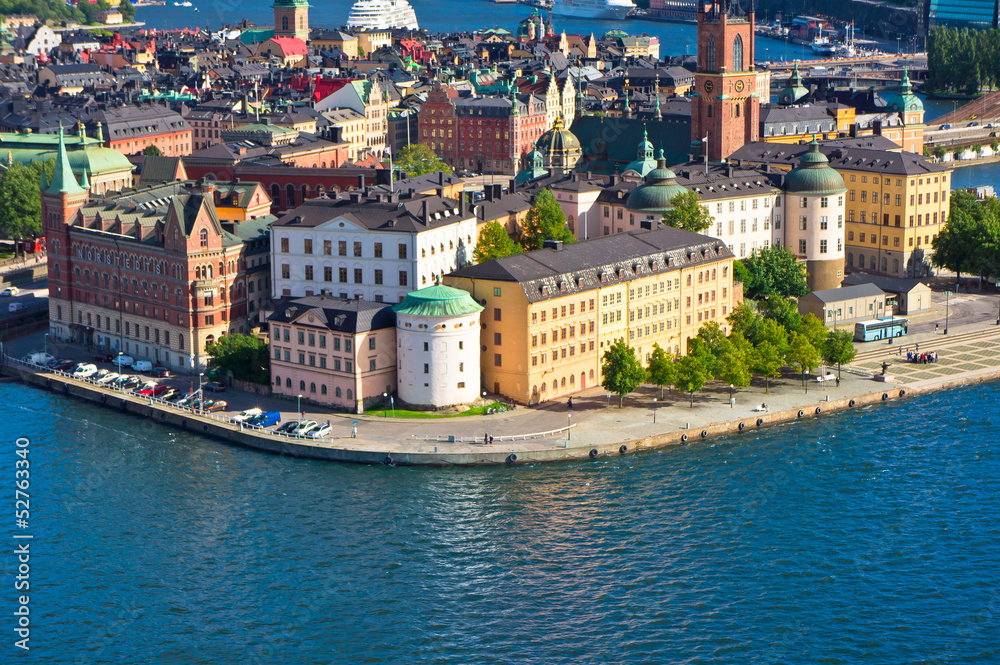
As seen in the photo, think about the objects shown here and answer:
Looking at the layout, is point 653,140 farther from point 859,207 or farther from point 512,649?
point 512,649

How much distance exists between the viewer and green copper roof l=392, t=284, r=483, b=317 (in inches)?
4055

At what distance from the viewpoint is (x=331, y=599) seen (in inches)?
3093

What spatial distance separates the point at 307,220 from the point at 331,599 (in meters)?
46.7

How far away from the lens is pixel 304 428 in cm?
10100

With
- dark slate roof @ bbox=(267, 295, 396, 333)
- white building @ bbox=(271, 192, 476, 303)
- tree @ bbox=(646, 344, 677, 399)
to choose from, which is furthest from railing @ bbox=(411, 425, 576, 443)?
white building @ bbox=(271, 192, 476, 303)

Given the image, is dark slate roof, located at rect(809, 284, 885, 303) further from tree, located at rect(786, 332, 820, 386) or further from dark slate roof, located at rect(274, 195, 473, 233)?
dark slate roof, located at rect(274, 195, 473, 233)

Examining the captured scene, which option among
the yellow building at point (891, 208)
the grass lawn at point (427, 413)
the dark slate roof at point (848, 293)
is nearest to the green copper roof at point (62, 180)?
the grass lawn at point (427, 413)

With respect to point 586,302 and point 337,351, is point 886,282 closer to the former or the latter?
point 586,302

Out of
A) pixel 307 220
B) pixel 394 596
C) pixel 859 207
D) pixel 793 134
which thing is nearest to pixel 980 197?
pixel 793 134

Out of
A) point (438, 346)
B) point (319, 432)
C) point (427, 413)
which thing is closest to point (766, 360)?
point (438, 346)

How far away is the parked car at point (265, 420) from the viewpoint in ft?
338

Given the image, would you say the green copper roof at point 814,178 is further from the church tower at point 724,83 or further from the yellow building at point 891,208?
the church tower at point 724,83

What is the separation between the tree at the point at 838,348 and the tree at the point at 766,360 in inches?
131

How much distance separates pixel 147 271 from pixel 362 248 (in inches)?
617
